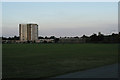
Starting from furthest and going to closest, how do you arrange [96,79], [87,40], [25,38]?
[87,40], [25,38], [96,79]

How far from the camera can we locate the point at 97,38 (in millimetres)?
150750

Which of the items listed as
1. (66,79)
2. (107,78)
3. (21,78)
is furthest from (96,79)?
(21,78)

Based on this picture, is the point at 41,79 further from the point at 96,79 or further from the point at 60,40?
the point at 60,40

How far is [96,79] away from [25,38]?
420ft

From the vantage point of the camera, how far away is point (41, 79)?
8.66 m

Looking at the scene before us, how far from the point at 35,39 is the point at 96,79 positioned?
13206 cm

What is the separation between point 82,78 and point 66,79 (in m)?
0.57

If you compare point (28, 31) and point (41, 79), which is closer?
point (41, 79)

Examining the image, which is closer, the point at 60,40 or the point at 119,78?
the point at 119,78

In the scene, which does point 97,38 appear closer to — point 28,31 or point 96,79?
point 28,31

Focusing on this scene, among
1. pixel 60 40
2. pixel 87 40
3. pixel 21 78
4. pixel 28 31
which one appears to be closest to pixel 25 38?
pixel 28 31

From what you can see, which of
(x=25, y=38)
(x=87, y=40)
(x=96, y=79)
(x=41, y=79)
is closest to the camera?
(x=96, y=79)

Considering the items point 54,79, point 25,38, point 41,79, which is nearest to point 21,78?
point 41,79

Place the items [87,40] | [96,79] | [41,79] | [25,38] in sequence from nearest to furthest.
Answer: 1. [96,79]
2. [41,79]
3. [25,38]
4. [87,40]
